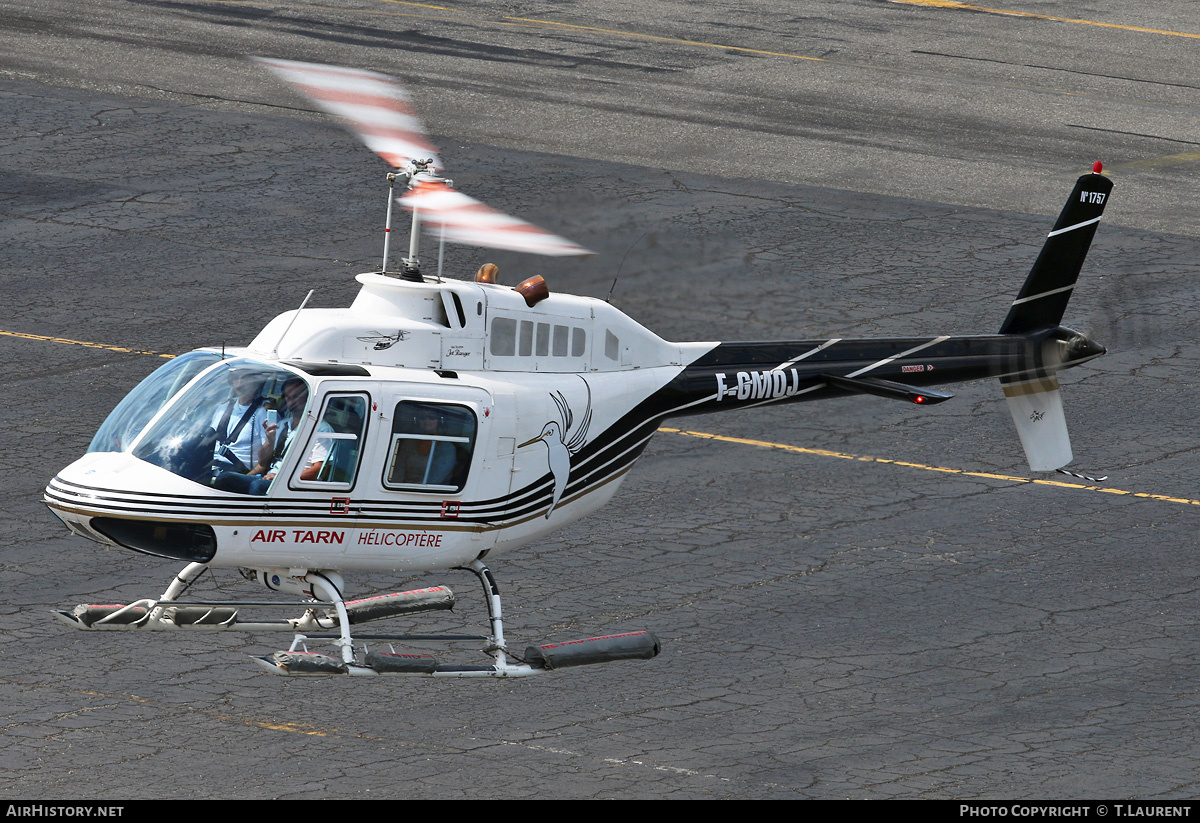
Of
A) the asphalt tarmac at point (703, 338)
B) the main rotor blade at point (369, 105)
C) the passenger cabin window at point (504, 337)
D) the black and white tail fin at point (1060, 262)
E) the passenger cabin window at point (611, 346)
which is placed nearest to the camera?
the main rotor blade at point (369, 105)

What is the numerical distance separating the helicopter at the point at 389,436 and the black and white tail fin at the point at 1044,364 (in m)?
2.44

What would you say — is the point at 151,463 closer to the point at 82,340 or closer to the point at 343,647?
the point at 343,647

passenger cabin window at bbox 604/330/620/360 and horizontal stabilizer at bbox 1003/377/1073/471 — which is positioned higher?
passenger cabin window at bbox 604/330/620/360

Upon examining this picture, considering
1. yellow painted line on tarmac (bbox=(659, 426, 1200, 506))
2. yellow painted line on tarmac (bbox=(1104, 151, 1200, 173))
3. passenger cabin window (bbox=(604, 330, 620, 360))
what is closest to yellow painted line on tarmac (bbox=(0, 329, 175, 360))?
yellow painted line on tarmac (bbox=(659, 426, 1200, 506))

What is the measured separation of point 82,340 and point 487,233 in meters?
13.2

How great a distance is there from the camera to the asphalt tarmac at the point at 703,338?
14.4 meters

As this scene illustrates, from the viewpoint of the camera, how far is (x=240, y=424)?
12.4 m

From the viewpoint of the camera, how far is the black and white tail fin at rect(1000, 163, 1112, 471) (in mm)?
16531

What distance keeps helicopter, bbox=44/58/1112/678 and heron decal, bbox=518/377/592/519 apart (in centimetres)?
2

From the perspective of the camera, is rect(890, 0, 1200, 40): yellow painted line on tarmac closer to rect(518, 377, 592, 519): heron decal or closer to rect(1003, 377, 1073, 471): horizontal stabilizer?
rect(1003, 377, 1073, 471): horizontal stabilizer

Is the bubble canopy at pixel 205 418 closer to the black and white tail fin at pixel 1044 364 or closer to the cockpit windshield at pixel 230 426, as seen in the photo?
the cockpit windshield at pixel 230 426

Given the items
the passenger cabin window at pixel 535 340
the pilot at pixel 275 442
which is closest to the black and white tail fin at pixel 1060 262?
the passenger cabin window at pixel 535 340
